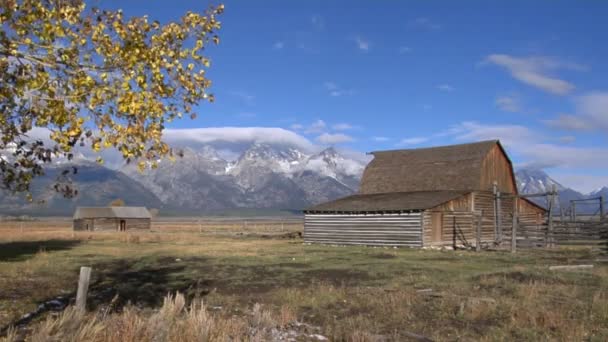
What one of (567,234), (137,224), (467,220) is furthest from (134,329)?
(137,224)

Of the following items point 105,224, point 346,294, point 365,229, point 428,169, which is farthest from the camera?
point 105,224

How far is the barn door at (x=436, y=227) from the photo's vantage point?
3991cm

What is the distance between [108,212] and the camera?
87938mm

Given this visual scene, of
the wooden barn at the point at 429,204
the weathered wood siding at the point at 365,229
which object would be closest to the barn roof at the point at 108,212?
the wooden barn at the point at 429,204

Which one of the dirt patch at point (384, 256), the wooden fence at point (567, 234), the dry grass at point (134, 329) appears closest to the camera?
the dry grass at point (134, 329)

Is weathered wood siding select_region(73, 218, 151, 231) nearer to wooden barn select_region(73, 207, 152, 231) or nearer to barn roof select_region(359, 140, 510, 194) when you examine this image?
wooden barn select_region(73, 207, 152, 231)

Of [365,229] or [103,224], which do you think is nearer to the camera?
[365,229]

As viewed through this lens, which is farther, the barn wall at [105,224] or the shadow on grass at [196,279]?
the barn wall at [105,224]

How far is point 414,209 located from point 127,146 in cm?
3201

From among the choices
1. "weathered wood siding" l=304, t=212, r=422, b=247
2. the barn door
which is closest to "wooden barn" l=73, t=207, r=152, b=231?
"weathered wood siding" l=304, t=212, r=422, b=247

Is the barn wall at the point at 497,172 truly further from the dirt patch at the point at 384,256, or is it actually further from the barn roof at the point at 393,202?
the dirt patch at the point at 384,256

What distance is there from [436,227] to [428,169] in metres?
10.7

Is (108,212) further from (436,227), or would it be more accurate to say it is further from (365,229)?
(436,227)

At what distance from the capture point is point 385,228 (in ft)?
134
